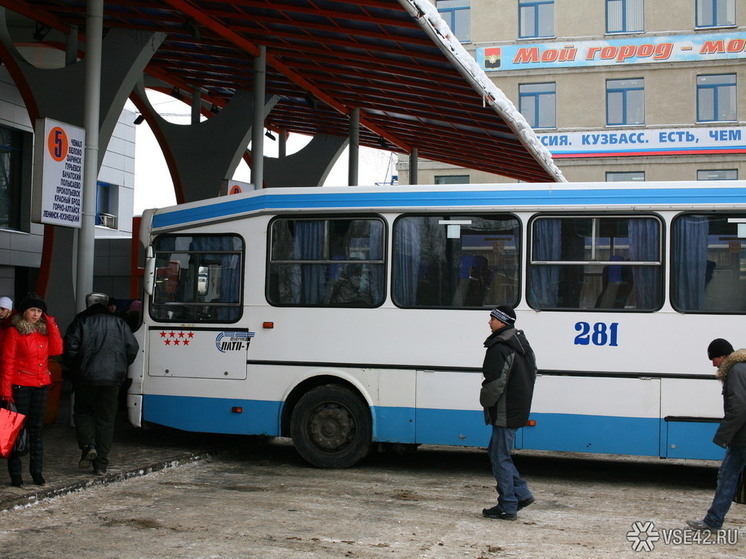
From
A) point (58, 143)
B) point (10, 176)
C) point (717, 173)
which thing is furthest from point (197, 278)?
point (717, 173)

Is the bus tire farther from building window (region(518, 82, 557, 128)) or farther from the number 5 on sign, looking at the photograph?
building window (region(518, 82, 557, 128))

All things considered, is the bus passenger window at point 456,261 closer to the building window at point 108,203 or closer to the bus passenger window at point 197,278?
the bus passenger window at point 197,278

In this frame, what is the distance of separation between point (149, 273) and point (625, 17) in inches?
1290

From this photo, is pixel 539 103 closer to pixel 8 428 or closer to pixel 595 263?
pixel 595 263

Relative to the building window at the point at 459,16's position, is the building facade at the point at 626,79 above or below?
below

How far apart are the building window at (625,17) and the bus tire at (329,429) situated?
32.8 meters

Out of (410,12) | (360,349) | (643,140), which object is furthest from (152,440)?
(643,140)

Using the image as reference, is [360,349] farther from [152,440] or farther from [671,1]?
[671,1]

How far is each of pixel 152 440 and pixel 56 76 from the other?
270 inches

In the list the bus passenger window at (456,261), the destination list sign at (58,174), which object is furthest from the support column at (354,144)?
the bus passenger window at (456,261)

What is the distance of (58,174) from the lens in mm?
12484

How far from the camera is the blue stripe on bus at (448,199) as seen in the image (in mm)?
9945

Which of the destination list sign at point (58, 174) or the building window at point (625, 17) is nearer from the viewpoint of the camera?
the destination list sign at point (58, 174)

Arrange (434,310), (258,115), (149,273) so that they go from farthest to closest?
(258,115), (149,273), (434,310)
